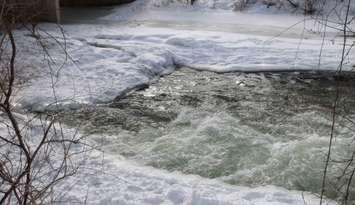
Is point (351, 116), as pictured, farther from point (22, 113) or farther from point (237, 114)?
point (22, 113)

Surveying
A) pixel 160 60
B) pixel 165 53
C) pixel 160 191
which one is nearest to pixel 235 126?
pixel 160 191

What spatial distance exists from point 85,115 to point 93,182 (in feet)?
7.32

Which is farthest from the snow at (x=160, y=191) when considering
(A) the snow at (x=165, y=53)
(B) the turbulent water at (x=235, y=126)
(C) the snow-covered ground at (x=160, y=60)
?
(A) the snow at (x=165, y=53)

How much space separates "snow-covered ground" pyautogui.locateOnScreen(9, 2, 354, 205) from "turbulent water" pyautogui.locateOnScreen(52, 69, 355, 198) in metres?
0.31

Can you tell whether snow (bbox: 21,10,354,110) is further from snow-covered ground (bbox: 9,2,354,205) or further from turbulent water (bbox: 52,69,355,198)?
turbulent water (bbox: 52,69,355,198)

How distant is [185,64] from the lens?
8930 millimetres

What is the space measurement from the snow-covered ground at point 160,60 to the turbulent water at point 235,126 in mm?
310

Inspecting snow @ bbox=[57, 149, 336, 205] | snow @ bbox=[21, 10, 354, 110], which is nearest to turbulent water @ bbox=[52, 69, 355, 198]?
snow @ bbox=[57, 149, 336, 205]

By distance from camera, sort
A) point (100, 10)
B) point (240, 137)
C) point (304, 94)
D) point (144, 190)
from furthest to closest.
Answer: point (100, 10) → point (304, 94) → point (240, 137) → point (144, 190)

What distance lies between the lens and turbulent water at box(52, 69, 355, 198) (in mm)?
5016

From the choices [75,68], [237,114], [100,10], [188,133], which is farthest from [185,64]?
[100,10]

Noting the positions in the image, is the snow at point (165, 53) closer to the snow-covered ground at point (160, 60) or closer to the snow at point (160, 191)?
the snow-covered ground at point (160, 60)

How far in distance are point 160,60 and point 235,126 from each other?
3235mm

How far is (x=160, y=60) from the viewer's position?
29.1 feet
